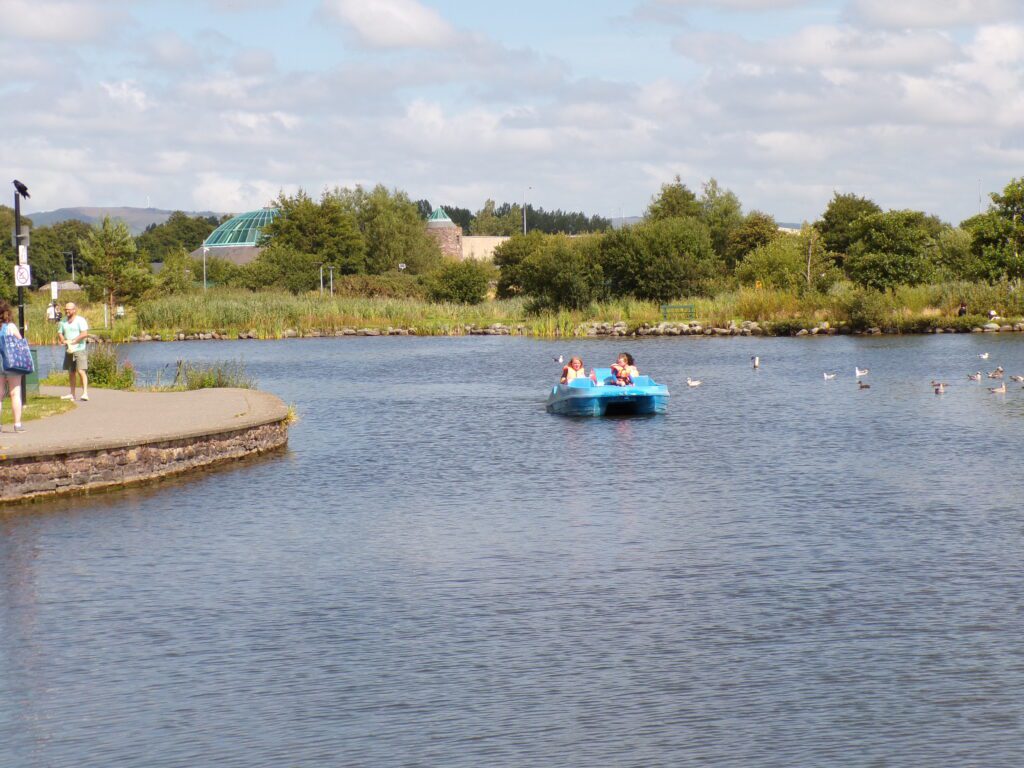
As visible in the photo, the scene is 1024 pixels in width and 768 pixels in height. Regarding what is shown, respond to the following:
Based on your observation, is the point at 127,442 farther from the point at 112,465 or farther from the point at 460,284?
the point at 460,284

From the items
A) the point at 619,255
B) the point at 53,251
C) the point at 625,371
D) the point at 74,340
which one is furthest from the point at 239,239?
the point at 74,340

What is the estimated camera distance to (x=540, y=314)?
84812mm

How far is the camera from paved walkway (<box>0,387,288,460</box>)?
19.0 m

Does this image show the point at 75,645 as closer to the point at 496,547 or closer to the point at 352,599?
the point at 352,599

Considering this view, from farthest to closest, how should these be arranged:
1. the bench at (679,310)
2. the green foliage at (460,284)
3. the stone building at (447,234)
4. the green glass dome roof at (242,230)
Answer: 1. the green glass dome roof at (242,230)
2. the stone building at (447,234)
3. the green foliage at (460,284)
4. the bench at (679,310)

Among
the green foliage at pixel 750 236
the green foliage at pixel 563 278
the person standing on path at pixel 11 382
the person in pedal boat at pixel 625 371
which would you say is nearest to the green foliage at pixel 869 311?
the green foliage at pixel 563 278

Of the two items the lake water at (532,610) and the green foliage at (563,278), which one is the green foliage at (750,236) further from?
the lake water at (532,610)

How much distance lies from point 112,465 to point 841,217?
9858cm

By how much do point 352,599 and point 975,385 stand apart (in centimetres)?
3003

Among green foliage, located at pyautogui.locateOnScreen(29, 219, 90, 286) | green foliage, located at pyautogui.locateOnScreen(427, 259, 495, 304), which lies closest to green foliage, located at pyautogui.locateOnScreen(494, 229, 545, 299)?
green foliage, located at pyautogui.locateOnScreen(427, 259, 495, 304)

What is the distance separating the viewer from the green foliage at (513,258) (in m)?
119

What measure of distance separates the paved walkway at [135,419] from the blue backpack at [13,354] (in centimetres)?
102

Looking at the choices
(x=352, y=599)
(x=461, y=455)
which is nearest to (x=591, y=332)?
(x=461, y=455)

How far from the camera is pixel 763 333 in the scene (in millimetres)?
72375
